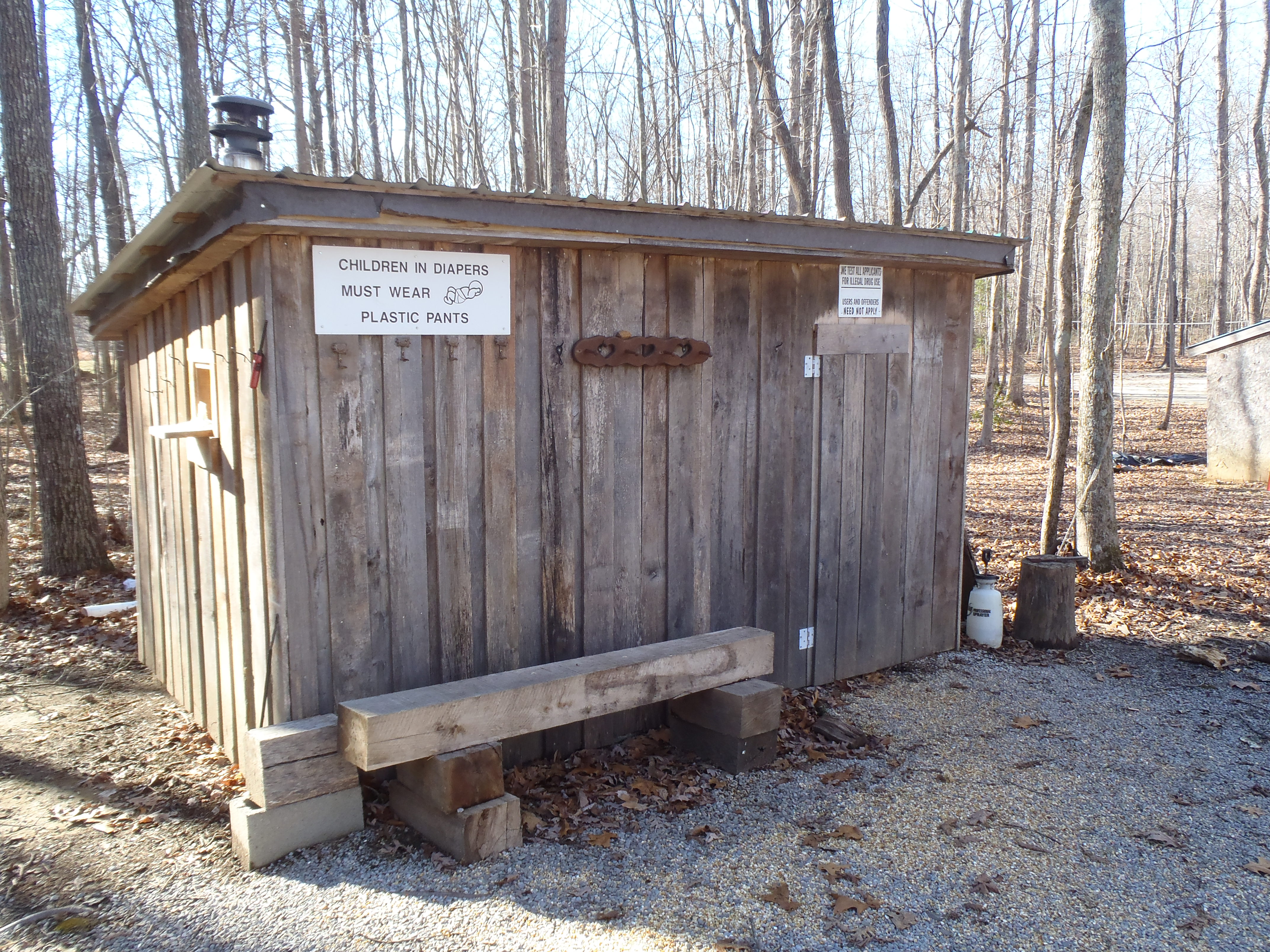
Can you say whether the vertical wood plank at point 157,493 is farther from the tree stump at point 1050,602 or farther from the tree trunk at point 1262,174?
the tree trunk at point 1262,174

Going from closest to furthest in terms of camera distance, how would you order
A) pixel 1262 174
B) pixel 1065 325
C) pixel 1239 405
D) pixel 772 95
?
pixel 1065 325 → pixel 772 95 → pixel 1239 405 → pixel 1262 174

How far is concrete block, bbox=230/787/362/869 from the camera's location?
3607 mm

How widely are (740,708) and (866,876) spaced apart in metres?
1.05

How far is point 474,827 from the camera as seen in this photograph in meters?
3.62

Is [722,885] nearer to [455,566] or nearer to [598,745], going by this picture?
[598,745]

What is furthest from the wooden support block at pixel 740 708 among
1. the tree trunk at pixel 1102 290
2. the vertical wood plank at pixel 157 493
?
the tree trunk at pixel 1102 290

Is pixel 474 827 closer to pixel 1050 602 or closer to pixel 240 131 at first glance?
pixel 240 131

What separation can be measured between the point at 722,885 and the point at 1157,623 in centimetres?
499

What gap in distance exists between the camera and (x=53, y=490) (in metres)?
Result: 8.04

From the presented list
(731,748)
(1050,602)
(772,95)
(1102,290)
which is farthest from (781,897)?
(772,95)

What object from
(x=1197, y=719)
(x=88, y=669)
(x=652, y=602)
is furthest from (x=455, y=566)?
(x=1197, y=719)

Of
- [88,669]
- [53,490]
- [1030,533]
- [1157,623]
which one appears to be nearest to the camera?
[88,669]

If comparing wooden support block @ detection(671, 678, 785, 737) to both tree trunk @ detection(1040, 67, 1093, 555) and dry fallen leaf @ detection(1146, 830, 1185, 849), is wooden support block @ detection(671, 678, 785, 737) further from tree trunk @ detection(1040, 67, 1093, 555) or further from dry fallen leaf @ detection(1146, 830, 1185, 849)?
tree trunk @ detection(1040, 67, 1093, 555)

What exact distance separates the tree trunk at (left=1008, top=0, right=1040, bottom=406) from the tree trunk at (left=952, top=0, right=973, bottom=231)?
1.13m
